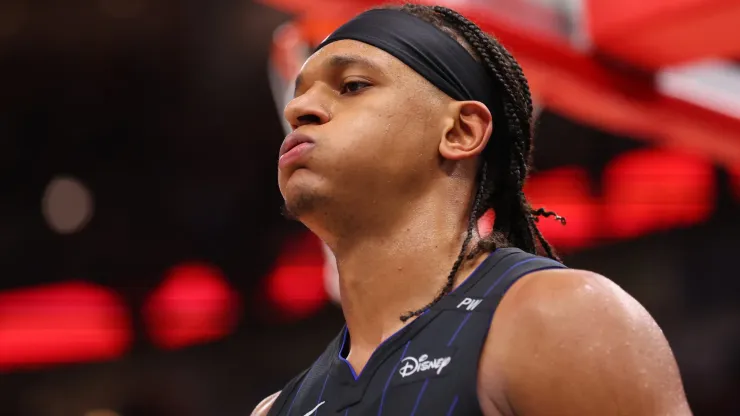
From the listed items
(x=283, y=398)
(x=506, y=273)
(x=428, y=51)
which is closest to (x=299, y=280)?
(x=283, y=398)

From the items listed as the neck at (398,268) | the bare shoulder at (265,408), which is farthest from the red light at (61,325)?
the neck at (398,268)

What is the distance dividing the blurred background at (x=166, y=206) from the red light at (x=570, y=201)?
1 cm

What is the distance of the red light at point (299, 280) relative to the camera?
A: 5906 millimetres

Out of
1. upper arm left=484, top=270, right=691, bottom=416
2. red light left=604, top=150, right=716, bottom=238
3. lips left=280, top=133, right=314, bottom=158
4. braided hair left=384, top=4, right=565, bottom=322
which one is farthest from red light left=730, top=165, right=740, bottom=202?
upper arm left=484, top=270, right=691, bottom=416

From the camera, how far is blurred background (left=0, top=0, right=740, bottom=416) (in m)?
5.50

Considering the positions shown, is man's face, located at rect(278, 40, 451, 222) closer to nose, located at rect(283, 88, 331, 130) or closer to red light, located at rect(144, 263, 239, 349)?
nose, located at rect(283, 88, 331, 130)

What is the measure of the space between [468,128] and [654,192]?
4.85 m

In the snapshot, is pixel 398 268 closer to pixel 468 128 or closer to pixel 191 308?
pixel 468 128

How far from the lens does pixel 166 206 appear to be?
18.7ft

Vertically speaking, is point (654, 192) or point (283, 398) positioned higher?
point (283, 398)

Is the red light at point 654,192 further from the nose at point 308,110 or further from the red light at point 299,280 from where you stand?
the nose at point 308,110

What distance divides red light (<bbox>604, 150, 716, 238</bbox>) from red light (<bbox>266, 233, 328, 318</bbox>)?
7.00ft

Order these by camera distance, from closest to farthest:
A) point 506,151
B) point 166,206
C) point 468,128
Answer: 1. point 468,128
2. point 506,151
3. point 166,206

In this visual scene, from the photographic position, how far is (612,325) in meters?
1.37
